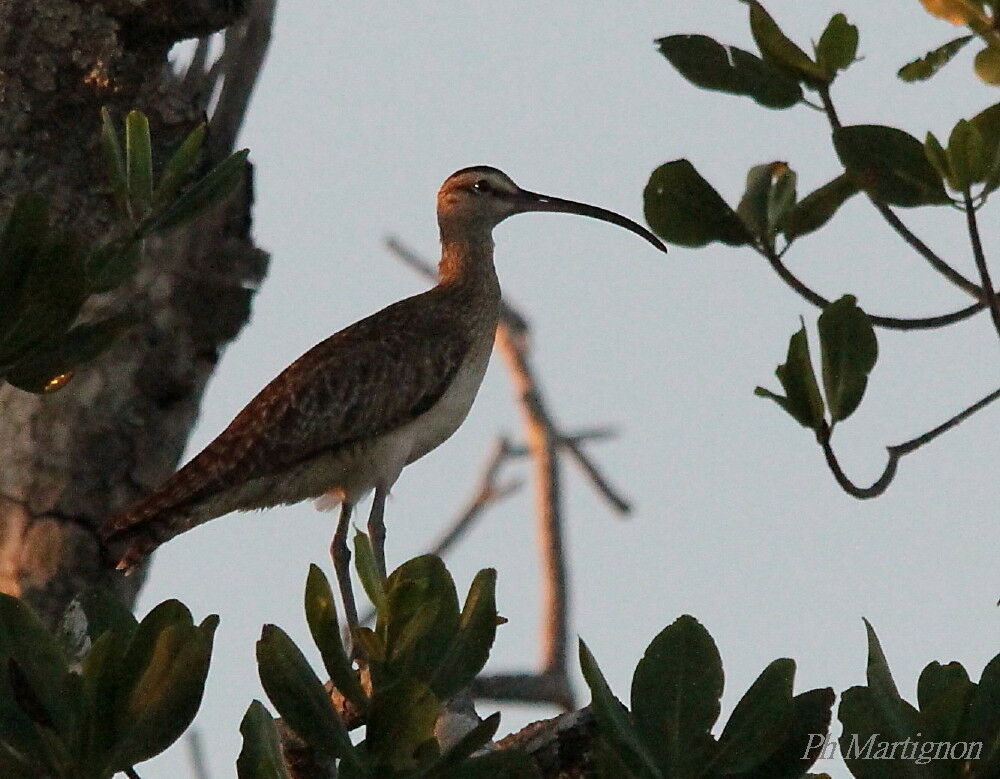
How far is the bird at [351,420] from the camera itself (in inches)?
318

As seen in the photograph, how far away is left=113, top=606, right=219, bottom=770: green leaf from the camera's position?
3.74 metres

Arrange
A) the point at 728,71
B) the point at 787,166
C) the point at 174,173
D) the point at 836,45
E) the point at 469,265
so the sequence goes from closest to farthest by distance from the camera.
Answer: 1. the point at 174,173
2. the point at 836,45
3. the point at 728,71
4. the point at 787,166
5. the point at 469,265

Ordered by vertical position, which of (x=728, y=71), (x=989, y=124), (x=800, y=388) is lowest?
(x=800, y=388)

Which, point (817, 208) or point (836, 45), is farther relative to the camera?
point (817, 208)

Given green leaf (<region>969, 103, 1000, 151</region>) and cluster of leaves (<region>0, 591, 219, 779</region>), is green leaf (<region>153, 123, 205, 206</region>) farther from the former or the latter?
green leaf (<region>969, 103, 1000, 151</region>)

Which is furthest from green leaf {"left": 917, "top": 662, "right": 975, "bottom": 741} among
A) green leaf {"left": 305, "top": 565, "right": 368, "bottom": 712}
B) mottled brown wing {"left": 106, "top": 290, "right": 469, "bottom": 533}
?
mottled brown wing {"left": 106, "top": 290, "right": 469, "bottom": 533}

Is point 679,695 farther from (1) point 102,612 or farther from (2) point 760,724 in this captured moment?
(1) point 102,612

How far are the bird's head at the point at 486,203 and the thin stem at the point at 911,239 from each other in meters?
4.60

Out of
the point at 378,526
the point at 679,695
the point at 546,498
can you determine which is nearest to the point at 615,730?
the point at 679,695

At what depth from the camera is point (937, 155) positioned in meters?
4.78

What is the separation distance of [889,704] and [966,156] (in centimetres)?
142

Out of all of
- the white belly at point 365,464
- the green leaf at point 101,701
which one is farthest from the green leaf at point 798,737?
the white belly at point 365,464

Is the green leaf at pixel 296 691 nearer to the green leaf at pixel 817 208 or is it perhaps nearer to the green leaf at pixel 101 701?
the green leaf at pixel 101 701

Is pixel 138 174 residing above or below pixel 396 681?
above
